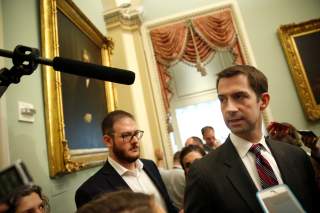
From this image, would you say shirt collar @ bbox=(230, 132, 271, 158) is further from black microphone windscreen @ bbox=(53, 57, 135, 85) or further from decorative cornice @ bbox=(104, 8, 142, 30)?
decorative cornice @ bbox=(104, 8, 142, 30)

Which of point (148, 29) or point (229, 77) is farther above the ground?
point (148, 29)

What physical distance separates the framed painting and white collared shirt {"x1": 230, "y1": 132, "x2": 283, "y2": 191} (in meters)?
1.17

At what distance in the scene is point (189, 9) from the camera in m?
5.90

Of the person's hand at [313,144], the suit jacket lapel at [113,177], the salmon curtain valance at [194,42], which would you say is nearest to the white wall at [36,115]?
the suit jacket lapel at [113,177]

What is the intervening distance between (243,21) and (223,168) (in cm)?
474

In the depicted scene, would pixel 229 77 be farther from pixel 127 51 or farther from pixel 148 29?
pixel 148 29

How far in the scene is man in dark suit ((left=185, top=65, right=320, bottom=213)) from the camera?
1.41 meters

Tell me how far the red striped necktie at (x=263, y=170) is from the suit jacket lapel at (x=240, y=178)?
7 centimetres

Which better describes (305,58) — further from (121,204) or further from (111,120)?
(121,204)

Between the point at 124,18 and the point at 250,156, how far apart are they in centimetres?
448

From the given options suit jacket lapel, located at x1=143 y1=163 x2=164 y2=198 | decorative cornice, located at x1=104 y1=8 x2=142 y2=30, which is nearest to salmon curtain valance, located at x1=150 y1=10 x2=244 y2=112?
decorative cornice, located at x1=104 y1=8 x2=142 y2=30

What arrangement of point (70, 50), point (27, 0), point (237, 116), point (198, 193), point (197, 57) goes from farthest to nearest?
1. point (197, 57)
2. point (70, 50)
3. point (27, 0)
4. point (237, 116)
5. point (198, 193)

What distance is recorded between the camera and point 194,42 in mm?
5633

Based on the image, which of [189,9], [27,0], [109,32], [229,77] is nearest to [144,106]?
[109,32]
